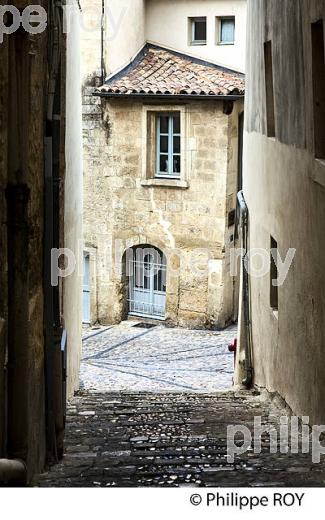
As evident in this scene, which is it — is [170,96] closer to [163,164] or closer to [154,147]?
[154,147]

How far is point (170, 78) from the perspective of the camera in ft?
70.8

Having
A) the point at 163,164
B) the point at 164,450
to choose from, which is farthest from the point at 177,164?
the point at 164,450

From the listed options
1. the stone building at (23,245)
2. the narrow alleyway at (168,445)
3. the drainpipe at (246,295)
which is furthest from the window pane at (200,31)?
the stone building at (23,245)

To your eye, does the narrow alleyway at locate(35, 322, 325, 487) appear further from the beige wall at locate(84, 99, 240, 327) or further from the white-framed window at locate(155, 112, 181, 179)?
the white-framed window at locate(155, 112, 181, 179)

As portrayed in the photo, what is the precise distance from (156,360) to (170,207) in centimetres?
431

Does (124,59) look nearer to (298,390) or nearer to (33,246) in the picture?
(298,390)

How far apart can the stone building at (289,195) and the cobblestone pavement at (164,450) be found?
738mm

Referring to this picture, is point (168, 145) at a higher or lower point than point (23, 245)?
higher

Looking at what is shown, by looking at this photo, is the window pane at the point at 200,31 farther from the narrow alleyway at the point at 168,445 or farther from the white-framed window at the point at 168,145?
the narrow alleyway at the point at 168,445

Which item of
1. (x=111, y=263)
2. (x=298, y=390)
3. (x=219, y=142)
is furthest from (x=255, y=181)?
(x=111, y=263)

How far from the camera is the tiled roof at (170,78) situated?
20.8 metres

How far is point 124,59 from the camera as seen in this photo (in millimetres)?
22172

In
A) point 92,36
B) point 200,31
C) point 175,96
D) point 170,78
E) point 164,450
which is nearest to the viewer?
point 164,450

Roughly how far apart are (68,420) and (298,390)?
218cm
